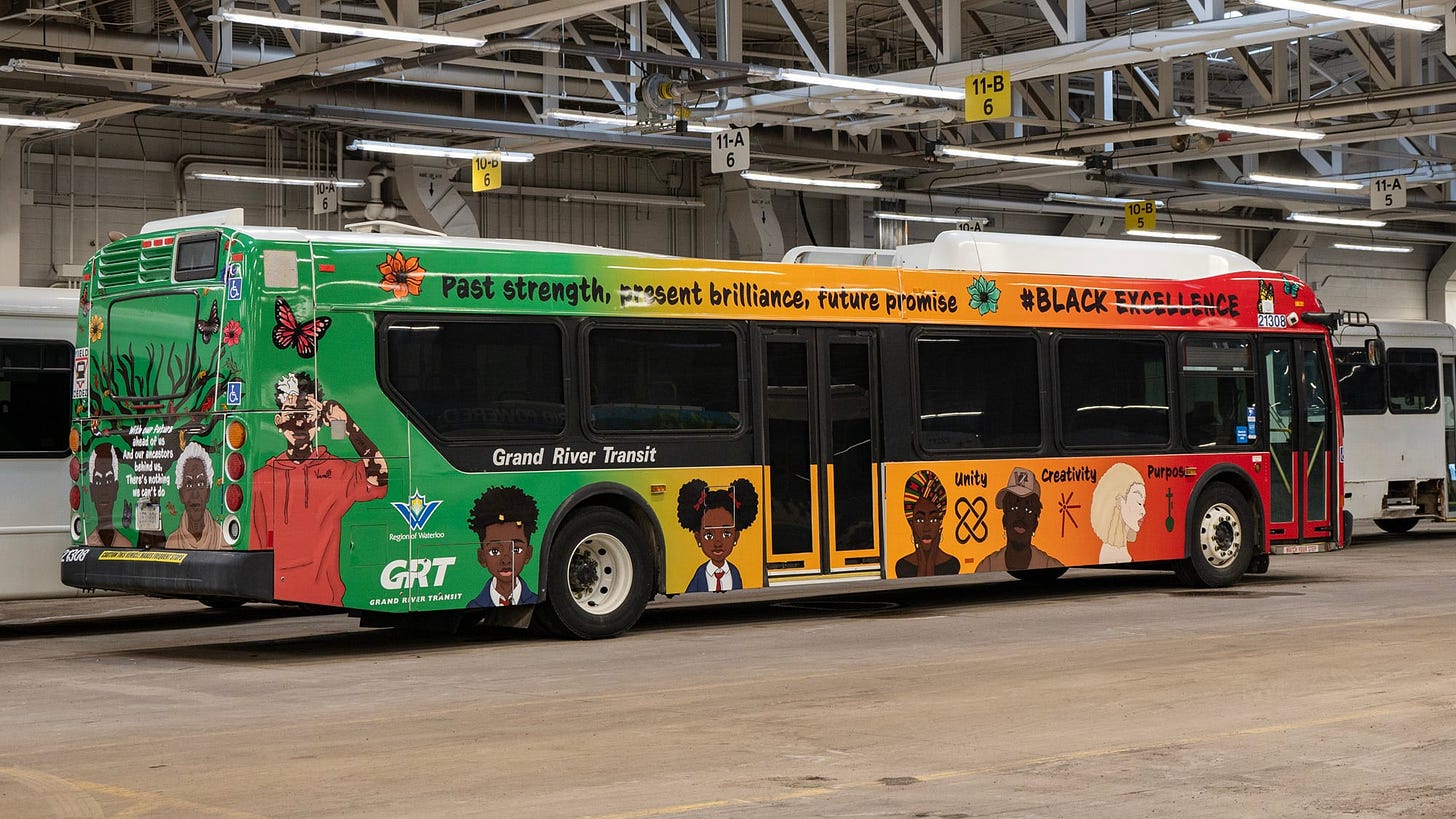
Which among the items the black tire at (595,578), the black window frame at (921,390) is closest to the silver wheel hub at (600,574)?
the black tire at (595,578)

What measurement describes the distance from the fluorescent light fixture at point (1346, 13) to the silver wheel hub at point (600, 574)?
7.48 meters

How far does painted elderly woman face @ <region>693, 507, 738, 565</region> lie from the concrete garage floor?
0.64m

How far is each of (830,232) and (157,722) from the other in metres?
28.6

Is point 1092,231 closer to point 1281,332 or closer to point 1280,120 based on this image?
point 1280,120

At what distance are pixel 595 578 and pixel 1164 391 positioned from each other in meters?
6.37

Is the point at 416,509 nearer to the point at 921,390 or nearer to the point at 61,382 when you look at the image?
the point at 61,382

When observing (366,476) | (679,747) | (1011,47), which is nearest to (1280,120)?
(1011,47)

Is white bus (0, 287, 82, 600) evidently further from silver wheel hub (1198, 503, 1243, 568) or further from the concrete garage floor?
silver wheel hub (1198, 503, 1243, 568)

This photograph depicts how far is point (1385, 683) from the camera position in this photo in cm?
1080

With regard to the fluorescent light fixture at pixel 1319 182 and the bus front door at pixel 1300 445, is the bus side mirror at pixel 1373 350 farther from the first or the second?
the fluorescent light fixture at pixel 1319 182

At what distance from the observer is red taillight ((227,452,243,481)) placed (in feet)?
40.9

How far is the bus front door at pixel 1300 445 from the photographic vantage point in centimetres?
1841

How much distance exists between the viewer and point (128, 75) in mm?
21641

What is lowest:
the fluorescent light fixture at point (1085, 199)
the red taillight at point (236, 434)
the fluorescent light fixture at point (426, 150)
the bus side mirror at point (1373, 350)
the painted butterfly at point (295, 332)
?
the red taillight at point (236, 434)
